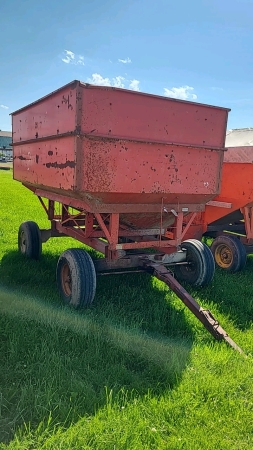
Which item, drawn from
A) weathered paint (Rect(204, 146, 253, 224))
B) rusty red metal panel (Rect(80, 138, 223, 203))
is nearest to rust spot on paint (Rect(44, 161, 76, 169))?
rusty red metal panel (Rect(80, 138, 223, 203))

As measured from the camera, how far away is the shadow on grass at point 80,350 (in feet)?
9.18

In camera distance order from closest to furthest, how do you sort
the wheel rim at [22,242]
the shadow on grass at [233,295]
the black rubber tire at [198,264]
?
the shadow on grass at [233,295] < the black rubber tire at [198,264] < the wheel rim at [22,242]

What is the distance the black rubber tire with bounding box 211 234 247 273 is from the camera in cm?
656

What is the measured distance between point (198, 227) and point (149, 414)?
4.81m

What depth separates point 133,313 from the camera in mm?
4406

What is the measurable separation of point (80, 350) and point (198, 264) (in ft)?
8.03

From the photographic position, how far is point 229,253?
266 inches

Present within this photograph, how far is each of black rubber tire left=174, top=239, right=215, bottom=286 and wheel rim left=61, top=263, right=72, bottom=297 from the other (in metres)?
1.79

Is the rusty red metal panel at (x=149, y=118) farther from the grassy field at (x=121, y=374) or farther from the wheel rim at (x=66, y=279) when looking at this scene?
the grassy field at (x=121, y=374)

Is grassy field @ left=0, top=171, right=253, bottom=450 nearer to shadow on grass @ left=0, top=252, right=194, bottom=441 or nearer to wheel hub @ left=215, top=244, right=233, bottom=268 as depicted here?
shadow on grass @ left=0, top=252, right=194, bottom=441

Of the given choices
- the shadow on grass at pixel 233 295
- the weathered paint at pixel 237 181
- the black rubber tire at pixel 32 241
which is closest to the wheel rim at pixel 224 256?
the shadow on grass at pixel 233 295

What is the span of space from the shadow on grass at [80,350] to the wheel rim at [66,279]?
17cm

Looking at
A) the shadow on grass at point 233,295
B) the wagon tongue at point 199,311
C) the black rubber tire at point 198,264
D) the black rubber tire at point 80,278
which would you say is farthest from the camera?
the black rubber tire at point 198,264

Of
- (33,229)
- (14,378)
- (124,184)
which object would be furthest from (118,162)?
(33,229)
